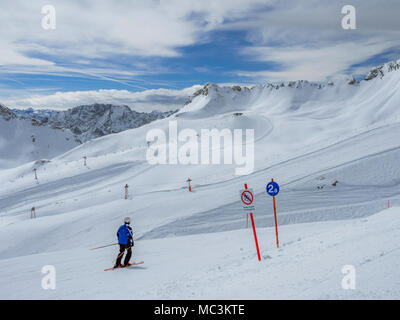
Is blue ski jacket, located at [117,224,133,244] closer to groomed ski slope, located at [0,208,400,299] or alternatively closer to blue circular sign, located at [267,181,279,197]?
groomed ski slope, located at [0,208,400,299]

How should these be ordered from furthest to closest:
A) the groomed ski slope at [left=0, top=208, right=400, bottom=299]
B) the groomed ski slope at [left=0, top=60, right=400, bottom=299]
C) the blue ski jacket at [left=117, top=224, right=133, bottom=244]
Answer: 1. the blue ski jacket at [left=117, top=224, right=133, bottom=244]
2. the groomed ski slope at [left=0, top=60, right=400, bottom=299]
3. the groomed ski slope at [left=0, top=208, right=400, bottom=299]

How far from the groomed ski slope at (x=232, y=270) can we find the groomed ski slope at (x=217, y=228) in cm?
3

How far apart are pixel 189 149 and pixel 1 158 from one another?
10952cm

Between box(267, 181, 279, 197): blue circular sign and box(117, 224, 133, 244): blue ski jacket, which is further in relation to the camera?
box(267, 181, 279, 197): blue circular sign

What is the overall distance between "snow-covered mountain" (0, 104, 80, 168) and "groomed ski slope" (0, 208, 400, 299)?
399 feet

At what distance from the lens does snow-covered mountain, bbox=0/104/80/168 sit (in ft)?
408

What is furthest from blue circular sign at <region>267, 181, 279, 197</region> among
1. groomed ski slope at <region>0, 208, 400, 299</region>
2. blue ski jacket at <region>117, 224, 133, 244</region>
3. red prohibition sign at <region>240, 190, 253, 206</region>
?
blue ski jacket at <region>117, 224, 133, 244</region>

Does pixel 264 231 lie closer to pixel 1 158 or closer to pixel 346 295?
pixel 346 295

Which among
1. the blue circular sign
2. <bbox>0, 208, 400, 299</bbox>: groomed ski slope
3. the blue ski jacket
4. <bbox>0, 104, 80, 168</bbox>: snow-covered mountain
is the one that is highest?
<bbox>0, 104, 80, 168</bbox>: snow-covered mountain

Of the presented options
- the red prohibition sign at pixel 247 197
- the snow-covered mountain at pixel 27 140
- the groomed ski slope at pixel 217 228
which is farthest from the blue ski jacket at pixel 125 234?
the snow-covered mountain at pixel 27 140

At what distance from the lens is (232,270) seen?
774 cm

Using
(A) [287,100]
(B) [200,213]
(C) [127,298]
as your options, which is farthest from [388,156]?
(A) [287,100]
